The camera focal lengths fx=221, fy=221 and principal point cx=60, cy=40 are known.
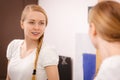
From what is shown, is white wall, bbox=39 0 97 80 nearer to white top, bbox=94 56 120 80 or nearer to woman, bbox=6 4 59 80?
woman, bbox=6 4 59 80

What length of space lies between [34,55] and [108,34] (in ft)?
2.39

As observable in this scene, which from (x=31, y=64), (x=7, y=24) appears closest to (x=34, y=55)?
(x=31, y=64)

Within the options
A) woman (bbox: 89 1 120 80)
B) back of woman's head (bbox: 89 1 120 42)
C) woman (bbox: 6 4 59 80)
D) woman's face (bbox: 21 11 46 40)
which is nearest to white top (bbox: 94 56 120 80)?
woman (bbox: 89 1 120 80)

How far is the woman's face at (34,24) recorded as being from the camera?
156 cm

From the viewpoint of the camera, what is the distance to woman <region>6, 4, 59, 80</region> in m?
1.47

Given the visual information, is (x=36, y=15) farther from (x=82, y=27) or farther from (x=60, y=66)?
(x=60, y=66)

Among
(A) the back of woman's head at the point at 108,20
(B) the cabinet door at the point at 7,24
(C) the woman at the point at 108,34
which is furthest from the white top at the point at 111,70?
(B) the cabinet door at the point at 7,24

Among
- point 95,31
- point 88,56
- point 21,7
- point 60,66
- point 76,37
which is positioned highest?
point 21,7

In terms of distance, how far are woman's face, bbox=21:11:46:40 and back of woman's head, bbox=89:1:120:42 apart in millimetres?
668

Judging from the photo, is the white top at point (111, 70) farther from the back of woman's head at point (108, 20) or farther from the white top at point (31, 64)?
the white top at point (31, 64)

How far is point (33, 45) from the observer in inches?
63.5

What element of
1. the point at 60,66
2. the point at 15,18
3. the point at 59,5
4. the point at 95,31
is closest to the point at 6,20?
the point at 15,18

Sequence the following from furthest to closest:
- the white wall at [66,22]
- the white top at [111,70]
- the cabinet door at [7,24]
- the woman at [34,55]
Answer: the cabinet door at [7,24] < the white wall at [66,22] < the woman at [34,55] < the white top at [111,70]

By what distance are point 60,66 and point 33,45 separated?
61.2 inches
